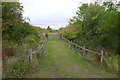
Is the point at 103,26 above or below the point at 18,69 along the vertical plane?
above

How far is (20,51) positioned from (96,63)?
423 cm

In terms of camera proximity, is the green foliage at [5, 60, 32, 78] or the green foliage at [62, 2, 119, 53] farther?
the green foliage at [62, 2, 119, 53]

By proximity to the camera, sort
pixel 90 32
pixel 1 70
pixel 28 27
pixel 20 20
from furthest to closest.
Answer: pixel 28 27 → pixel 20 20 → pixel 90 32 → pixel 1 70

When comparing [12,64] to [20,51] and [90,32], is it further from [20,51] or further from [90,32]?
[90,32]

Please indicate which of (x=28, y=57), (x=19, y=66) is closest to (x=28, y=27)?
(x=28, y=57)

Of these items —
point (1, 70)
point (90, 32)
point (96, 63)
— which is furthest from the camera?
point (90, 32)

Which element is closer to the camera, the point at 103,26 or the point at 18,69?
the point at 18,69

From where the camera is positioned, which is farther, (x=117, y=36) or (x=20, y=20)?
(x=20, y=20)

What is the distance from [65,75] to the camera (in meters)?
5.61

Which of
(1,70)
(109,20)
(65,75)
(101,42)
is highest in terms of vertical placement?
(109,20)

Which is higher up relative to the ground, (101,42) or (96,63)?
(101,42)

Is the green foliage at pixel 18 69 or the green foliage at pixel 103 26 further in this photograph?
the green foliage at pixel 103 26

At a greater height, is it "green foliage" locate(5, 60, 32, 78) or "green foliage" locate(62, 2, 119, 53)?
"green foliage" locate(62, 2, 119, 53)

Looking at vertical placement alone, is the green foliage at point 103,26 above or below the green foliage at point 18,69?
above
